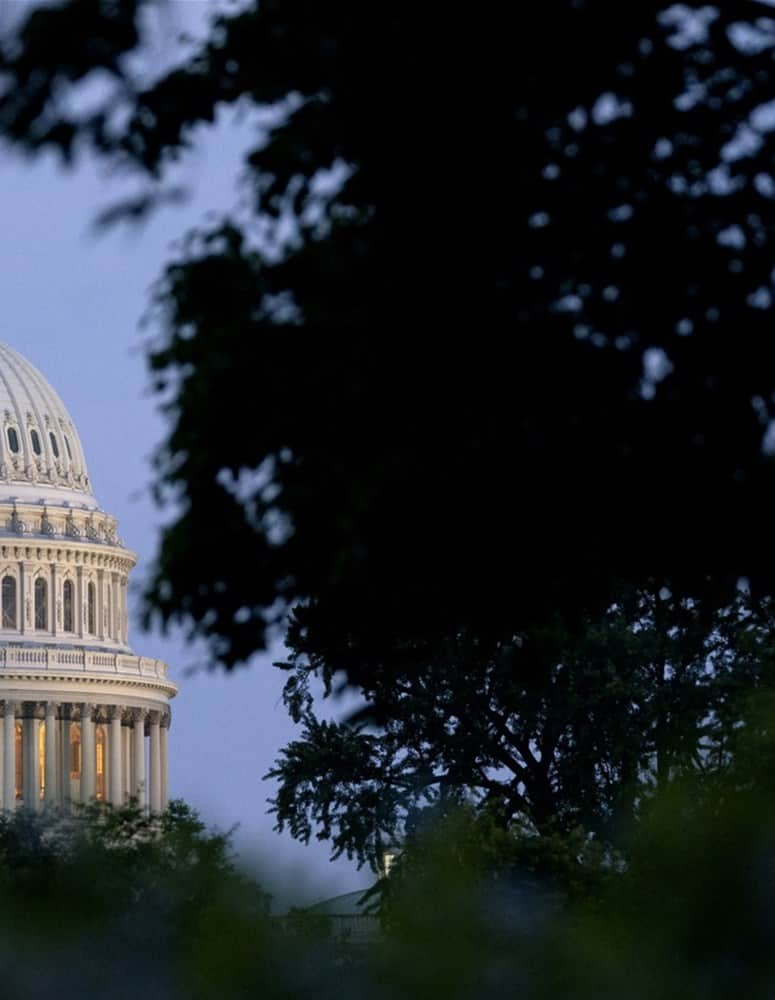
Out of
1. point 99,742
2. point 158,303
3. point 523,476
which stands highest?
point 99,742

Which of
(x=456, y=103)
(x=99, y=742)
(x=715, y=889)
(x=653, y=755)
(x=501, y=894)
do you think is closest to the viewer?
(x=456, y=103)

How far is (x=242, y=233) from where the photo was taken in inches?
896

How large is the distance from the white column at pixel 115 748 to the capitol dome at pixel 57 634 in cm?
8

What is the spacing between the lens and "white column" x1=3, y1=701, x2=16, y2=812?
179875mm

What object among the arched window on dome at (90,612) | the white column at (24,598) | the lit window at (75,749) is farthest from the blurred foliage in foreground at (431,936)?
the arched window on dome at (90,612)

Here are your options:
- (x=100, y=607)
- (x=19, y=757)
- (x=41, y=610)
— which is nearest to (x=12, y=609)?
(x=41, y=610)

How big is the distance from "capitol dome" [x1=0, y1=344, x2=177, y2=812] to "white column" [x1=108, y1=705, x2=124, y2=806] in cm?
8

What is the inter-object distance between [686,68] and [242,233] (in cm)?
355

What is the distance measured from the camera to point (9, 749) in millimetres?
180500

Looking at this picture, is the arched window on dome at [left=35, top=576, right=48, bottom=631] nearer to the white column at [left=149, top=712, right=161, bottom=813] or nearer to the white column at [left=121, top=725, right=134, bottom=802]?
the white column at [left=121, top=725, right=134, bottom=802]

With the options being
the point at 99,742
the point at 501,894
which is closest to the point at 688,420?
the point at 501,894

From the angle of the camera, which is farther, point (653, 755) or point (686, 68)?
point (653, 755)

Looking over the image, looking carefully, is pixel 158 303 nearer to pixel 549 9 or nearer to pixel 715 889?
pixel 549 9

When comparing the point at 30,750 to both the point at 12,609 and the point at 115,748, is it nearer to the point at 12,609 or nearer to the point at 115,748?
the point at 115,748
